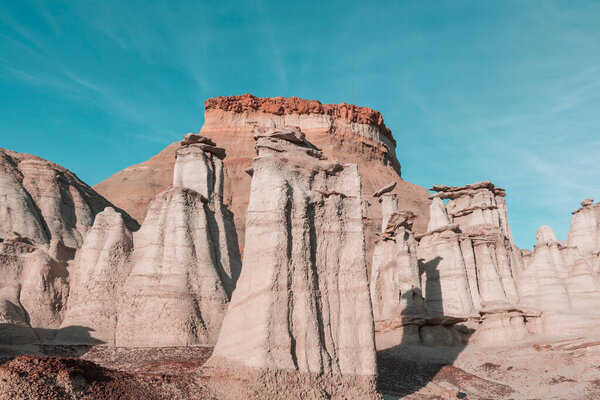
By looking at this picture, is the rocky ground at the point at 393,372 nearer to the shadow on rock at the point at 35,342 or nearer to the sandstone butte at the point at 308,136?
the shadow on rock at the point at 35,342

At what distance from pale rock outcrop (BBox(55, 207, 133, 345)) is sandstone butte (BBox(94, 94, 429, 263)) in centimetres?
4593

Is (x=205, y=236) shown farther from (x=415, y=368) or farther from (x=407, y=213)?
(x=407, y=213)

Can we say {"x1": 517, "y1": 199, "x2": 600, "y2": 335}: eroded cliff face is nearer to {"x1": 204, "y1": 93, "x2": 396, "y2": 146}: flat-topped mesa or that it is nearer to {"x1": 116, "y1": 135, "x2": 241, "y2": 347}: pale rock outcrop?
{"x1": 116, "y1": 135, "x2": 241, "y2": 347}: pale rock outcrop

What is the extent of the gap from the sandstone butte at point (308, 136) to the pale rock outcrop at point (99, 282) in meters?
45.9

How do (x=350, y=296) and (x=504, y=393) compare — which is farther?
(x=504, y=393)

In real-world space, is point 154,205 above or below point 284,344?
above

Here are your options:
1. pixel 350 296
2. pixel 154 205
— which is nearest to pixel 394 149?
pixel 154 205

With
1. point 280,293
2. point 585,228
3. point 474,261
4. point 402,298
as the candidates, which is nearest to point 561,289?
point 474,261

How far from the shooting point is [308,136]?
78.8 meters

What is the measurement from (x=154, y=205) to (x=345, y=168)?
934 cm

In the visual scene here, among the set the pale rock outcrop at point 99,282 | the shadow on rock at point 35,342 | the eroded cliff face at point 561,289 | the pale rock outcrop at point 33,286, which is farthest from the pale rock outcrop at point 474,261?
the pale rock outcrop at point 33,286

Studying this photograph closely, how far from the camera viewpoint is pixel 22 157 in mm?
31688

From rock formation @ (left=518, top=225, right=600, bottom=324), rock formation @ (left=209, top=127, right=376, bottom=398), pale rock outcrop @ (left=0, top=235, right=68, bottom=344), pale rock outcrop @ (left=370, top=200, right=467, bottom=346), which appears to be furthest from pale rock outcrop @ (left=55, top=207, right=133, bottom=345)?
rock formation @ (left=518, top=225, right=600, bottom=324)

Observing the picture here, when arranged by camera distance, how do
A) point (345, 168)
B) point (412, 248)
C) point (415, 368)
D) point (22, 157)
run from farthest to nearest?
point (22, 157) → point (412, 248) → point (415, 368) → point (345, 168)
